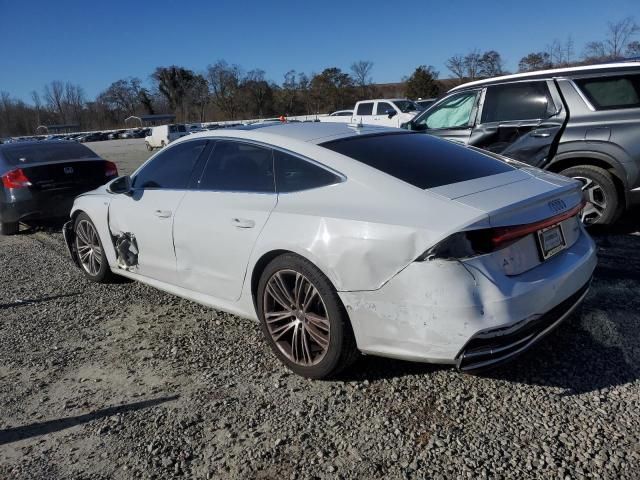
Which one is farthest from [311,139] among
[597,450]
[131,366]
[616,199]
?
[616,199]

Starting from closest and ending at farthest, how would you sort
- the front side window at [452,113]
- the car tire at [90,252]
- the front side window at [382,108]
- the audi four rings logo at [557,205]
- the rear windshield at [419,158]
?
the audi four rings logo at [557,205]
the rear windshield at [419,158]
the car tire at [90,252]
the front side window at [452,113]
the front side window at [382,108]

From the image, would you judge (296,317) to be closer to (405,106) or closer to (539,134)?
(539,134)

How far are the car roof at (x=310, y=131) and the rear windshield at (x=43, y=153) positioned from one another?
5.02 metres

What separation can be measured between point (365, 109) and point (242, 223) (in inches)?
796

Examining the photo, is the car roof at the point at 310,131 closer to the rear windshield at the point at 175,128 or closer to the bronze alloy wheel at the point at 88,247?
the bronze alloy wheel at the point at 88,247

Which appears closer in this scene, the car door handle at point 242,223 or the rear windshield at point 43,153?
the car door handle at point 242,223

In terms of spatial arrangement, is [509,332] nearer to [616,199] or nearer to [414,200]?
[414,200]

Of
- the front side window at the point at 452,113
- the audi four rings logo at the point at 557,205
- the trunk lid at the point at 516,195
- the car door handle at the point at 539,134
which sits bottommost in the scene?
the audi four rings logo at the point at 557,205

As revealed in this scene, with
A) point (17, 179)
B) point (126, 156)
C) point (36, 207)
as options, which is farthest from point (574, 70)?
point (126, 156)

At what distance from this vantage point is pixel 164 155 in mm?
4430

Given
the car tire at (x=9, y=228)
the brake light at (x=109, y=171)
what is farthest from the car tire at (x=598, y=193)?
the car tire at (x=9, y=228)

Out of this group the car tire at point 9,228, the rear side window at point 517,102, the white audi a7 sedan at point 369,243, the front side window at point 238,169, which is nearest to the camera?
the white audi a7 sedan at point 369,243

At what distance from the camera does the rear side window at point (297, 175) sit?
3.10 meters

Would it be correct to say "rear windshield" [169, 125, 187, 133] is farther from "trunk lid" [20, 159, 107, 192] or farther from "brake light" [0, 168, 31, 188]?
"brake light" [0, 168, 31, 188]
